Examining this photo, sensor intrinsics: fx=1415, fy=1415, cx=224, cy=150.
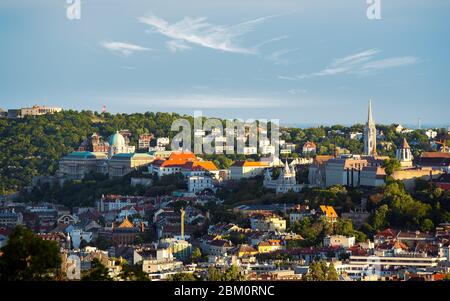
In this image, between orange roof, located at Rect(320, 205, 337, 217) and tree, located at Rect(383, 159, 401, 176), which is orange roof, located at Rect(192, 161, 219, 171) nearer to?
tree, located at Rect(383, 159, 401, 176)

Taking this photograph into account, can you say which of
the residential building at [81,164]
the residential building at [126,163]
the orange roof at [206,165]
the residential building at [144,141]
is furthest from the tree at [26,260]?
the residential building at [144,141]

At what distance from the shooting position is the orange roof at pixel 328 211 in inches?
1335

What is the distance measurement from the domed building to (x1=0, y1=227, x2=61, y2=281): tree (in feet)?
128

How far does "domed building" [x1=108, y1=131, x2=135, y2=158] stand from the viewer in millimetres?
54803

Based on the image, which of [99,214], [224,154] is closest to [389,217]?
[99,214]

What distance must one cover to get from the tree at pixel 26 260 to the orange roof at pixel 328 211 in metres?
19.1

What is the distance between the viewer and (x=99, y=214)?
40656 millimetres

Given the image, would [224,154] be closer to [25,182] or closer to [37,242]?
[25,182]

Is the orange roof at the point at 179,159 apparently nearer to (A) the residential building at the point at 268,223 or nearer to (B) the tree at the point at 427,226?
(A) the residential building at the point at 268,223

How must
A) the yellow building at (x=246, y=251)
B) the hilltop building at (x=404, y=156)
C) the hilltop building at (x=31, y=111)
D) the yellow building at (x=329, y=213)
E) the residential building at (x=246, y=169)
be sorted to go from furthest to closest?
the hilltop building at (x=31, y=111) < the residential building at (x=246, y=169) < the hilltop building at (x=404, y=156) < the yellow building at (x=329, y=213) < the yellow building at (x=246, y=251)

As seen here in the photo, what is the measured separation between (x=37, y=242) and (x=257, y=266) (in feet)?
44.8

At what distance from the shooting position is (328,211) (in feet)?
112

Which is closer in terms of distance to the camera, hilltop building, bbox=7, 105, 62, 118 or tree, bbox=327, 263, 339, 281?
tree, bbox=327, 263, 339, 281

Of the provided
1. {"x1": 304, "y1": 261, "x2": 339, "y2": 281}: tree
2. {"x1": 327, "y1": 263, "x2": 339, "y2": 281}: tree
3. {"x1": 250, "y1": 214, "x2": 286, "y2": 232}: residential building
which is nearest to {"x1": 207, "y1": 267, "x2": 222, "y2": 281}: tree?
{"x1": 304, "y1": 261, "x2": 339, "y2": 281}: tree
